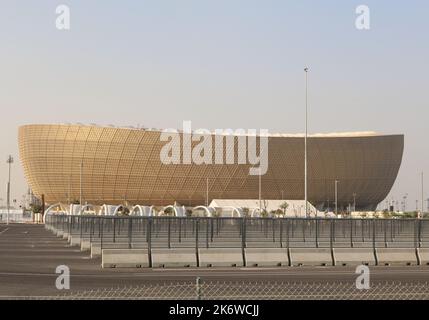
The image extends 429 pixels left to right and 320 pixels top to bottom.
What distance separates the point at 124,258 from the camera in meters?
25.4

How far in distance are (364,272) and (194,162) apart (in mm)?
144861

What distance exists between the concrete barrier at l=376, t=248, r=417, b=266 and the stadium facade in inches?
5373

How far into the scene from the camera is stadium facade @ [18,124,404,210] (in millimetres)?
169375

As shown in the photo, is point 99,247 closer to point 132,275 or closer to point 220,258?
point 220,258

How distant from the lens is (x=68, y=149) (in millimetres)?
173625

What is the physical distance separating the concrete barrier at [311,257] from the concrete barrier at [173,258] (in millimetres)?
3826

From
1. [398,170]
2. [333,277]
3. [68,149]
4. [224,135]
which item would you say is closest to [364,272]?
[333,277]

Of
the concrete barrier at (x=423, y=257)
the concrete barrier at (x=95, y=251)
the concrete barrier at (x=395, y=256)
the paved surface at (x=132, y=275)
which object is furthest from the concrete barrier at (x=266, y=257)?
the concrete barrier at (x=95, y=251)

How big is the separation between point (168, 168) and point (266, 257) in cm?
14376

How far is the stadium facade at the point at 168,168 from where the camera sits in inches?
6668

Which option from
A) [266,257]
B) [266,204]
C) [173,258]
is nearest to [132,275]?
[173,258]

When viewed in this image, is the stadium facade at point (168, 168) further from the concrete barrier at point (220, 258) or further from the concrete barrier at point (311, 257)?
the concrete barrier at point (220, 258)
